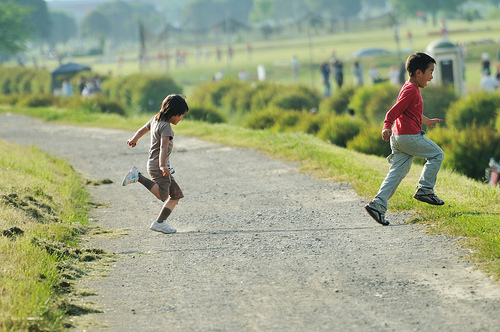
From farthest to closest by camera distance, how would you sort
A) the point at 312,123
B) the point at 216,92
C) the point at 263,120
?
the point at 216,92
the point at 263,120
the point at 312,123

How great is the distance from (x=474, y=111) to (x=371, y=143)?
162 inches

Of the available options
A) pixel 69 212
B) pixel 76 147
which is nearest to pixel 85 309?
pixel 69 212

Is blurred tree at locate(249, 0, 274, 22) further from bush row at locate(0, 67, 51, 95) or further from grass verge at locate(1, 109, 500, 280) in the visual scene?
grass verge at locate(1, 109, 500, 280)

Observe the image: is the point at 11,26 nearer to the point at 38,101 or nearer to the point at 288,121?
the point at 38,101

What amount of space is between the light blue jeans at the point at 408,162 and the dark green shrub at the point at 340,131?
890cm

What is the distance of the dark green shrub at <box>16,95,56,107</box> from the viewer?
28797mm

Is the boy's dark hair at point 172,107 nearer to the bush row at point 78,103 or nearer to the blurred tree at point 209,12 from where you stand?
the bush row at point 78,103

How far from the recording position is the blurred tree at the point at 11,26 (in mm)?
46875

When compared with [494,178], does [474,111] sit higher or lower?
higher

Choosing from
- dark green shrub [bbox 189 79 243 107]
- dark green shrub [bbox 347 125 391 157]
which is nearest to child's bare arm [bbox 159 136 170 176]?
dark green shrub [bbox 347 125 391 157]

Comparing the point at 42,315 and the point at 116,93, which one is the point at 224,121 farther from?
the point at 42,315

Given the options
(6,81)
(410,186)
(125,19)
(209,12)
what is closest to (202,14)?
(209,12)

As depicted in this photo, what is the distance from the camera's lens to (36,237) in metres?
6.32

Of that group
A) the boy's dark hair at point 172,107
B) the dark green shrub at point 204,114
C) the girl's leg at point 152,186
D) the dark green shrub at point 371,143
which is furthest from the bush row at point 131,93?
the boy's dark hair at point 172,107
